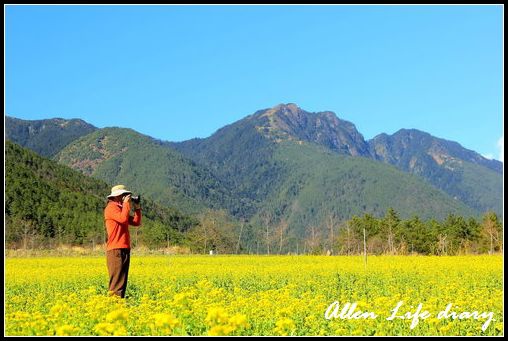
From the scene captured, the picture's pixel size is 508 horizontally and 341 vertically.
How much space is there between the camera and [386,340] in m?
7.98

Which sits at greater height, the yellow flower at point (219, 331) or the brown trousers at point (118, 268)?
the brown trousers at point (118, 268)

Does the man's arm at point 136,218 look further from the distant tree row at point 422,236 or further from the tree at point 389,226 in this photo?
the tree at point 389,226

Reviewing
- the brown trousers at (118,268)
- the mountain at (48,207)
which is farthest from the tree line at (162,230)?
the brown trousers at (118,268)

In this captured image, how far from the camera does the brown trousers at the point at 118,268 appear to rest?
12125 millimetres

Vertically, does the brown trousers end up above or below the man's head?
below

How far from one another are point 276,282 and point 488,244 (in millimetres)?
69804

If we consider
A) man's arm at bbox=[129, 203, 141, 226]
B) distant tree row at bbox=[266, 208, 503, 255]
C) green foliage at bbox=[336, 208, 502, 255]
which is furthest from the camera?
green foliage at bbox=[336, 208, 502, 255]

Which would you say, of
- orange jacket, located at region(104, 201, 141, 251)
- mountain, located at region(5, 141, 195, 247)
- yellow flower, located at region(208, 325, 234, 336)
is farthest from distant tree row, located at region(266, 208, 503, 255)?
yellow flower, located at region(208, 325, 234, 336)

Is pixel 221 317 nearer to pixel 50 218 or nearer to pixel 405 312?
pixel 405 312

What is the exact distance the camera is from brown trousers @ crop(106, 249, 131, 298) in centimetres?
1212

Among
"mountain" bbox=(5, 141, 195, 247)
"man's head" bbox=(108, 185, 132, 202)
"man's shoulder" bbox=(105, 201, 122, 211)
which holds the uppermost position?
"mountain" bbox=(5, 141, 195, 247)

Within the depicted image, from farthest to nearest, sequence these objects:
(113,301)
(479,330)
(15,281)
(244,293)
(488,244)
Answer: (488,244)
(15,281)
(244,293)
(113,301)
(479,330)

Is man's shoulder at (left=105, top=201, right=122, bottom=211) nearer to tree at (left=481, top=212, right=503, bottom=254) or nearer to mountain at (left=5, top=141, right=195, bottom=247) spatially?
mountain at (left=5, top=141, right=195, bottom=247)

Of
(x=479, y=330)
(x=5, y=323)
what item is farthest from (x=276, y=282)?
(x=5, y=323)
